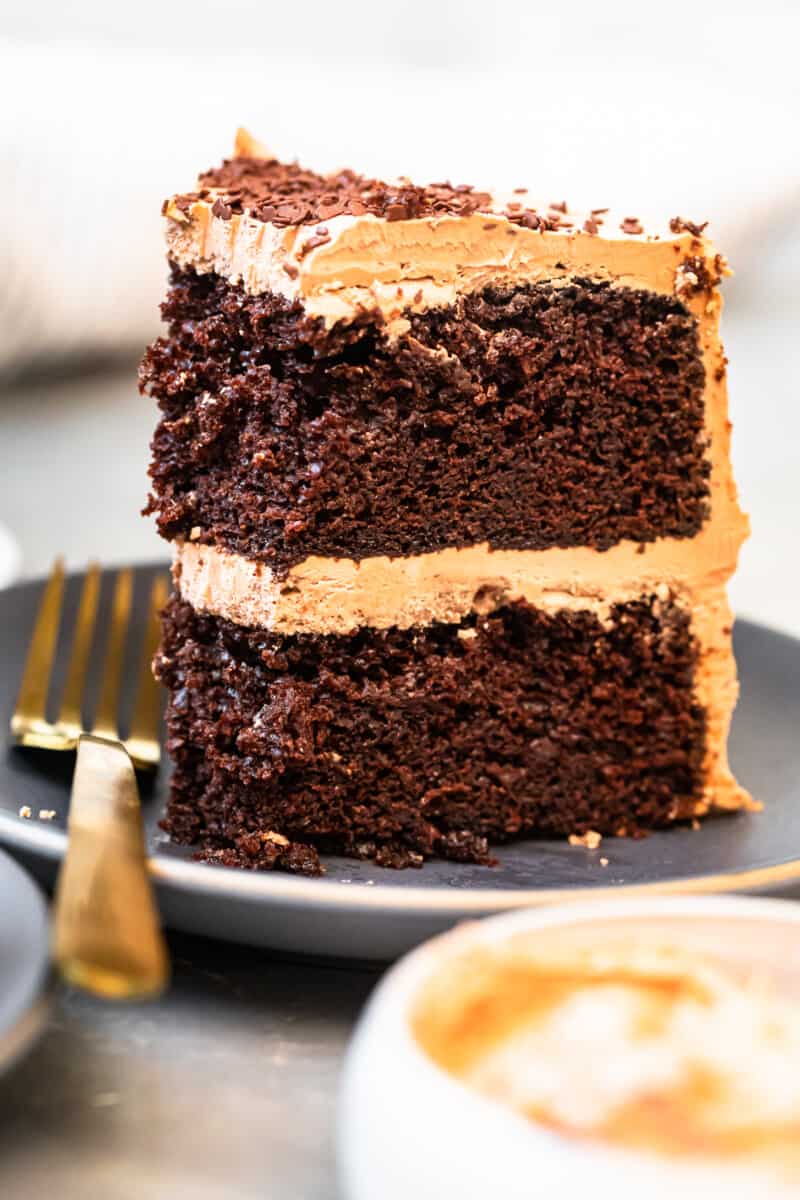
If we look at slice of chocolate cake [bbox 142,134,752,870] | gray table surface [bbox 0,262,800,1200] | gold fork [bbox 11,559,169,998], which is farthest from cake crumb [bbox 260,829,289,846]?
gray table surface [bbox 0,262,800,1200]

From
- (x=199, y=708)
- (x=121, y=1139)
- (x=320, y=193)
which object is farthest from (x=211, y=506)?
(x=121, y=1139)

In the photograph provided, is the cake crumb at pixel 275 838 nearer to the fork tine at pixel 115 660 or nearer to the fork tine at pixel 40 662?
the fork tine at pixel 115 660

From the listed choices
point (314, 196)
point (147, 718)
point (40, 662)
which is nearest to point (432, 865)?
point (147, 718)

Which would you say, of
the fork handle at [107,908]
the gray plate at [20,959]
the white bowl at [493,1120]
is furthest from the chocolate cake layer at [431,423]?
the white bowl at [493,1120]

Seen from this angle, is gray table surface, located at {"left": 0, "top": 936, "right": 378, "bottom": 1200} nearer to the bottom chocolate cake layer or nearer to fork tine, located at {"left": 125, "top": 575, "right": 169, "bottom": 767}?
the bottom chocolate cake layer

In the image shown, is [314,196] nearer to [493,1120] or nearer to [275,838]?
[275,838]

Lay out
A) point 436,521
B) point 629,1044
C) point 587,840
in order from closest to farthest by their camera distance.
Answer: point 629,1044
point 436,521
point 587,840
